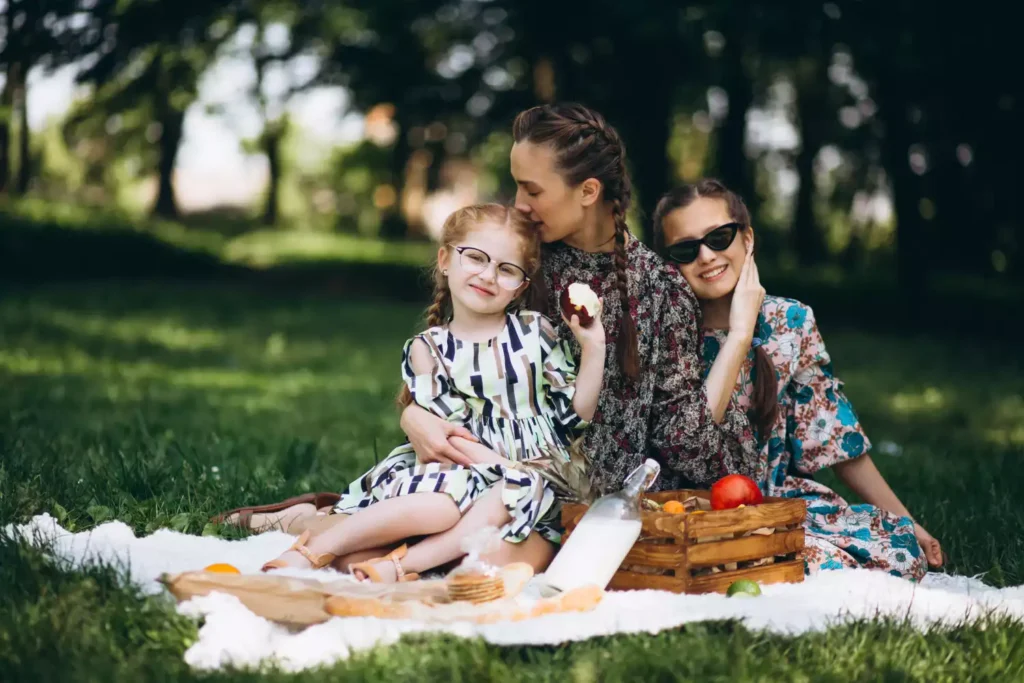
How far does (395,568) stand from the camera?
337cm

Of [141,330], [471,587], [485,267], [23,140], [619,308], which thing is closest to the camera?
[471,587]

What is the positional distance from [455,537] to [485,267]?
882 millimetres

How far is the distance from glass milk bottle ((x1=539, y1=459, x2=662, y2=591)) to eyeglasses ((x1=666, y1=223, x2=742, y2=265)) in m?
1.00

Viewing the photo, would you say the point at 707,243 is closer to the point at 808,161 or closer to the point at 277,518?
the point at 277,518

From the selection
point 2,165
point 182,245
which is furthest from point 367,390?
point 2,165

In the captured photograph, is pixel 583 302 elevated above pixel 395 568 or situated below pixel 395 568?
above

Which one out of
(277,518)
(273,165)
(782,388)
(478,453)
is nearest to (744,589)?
(478,453)

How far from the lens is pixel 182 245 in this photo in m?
19.4

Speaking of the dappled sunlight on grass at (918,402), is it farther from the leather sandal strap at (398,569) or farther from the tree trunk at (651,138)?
the leather sandal strap at (398,569)

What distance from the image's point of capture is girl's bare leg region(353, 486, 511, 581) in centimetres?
342

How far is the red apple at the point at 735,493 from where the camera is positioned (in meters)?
3.47

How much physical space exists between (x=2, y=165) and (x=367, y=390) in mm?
21845

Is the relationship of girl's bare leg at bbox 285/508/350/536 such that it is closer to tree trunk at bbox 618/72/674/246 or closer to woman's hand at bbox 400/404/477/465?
woman's hand at bbox 400/404/477/465

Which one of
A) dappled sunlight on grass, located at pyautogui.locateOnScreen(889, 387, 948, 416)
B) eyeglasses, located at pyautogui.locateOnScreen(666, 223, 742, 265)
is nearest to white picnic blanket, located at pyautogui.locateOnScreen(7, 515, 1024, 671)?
eyeglasses, located at pyautogui.locateOnScreen(666, 223, 742, 265)
